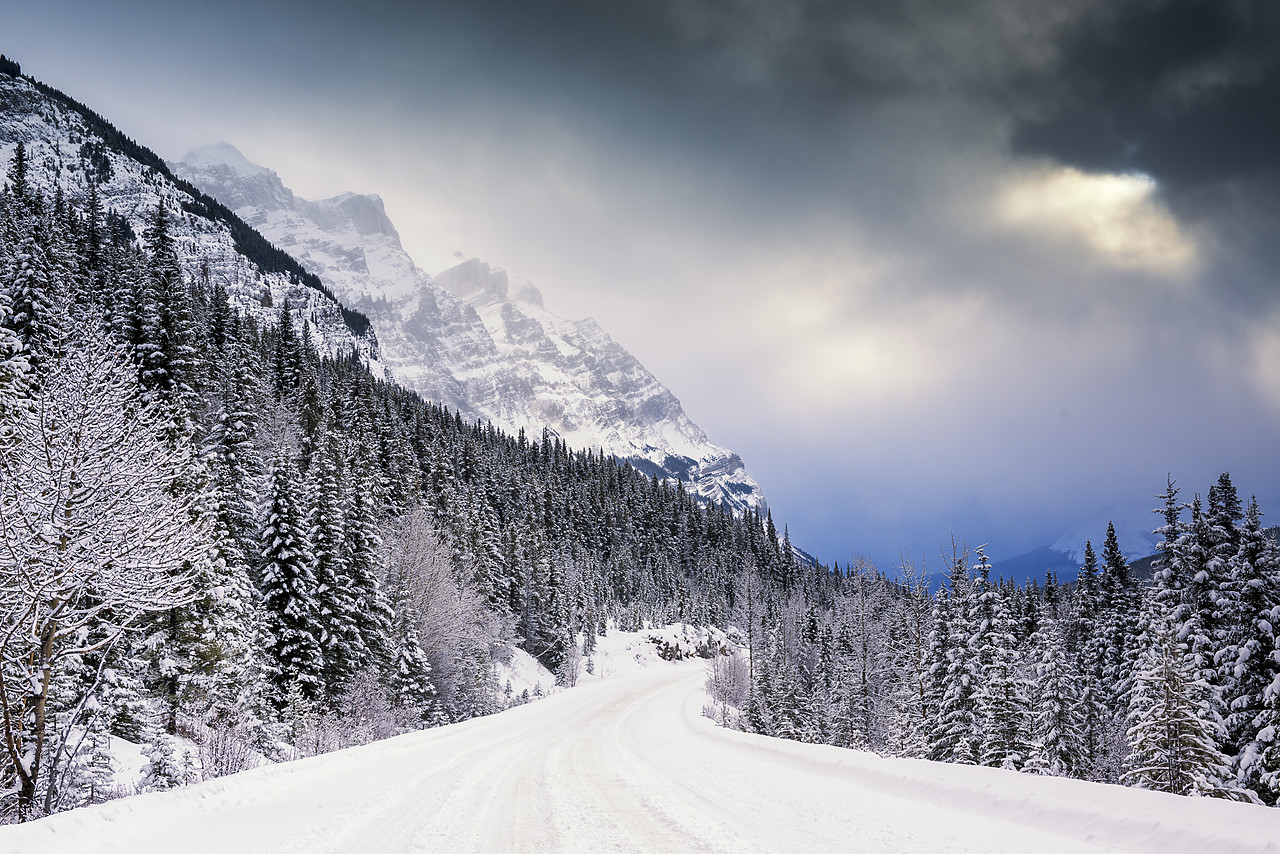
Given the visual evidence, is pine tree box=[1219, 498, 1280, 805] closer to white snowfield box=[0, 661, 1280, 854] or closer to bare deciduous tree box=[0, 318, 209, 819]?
white snowfield box=[0, 661, 1280, 854]

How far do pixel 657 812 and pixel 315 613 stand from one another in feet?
70.7

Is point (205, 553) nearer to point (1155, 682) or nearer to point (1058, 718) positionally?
point (1155, 682)

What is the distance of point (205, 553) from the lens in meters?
14.8

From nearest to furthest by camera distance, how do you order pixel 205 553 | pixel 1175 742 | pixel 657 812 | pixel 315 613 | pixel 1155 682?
pixel 657 812 → pixel 205 553 → pixel 1175 742 → pixel 1155 682 → pixel 315 613

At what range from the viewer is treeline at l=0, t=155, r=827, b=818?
8.88 m

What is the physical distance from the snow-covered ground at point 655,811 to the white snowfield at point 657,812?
2 cm

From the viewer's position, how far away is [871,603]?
51812mm

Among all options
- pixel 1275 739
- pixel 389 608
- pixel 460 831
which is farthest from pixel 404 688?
pixel 1275 739

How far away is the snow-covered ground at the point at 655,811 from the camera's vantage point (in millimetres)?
5879

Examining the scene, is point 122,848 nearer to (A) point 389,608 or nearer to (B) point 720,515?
(A) point 389,608

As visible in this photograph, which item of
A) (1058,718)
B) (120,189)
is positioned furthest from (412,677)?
(120,189)

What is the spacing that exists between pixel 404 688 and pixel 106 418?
73.4 ft

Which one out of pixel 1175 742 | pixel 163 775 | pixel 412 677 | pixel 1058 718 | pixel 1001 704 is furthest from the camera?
pixel 412 677

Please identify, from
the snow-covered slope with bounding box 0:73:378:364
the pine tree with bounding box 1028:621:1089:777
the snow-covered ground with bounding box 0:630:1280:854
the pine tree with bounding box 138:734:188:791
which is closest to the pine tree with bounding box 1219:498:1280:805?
the pine tree with bounding box 1028:621:1089:777
